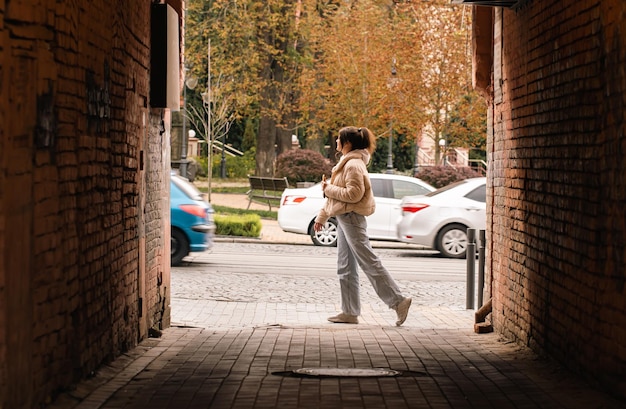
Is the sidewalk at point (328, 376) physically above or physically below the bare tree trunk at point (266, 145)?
below

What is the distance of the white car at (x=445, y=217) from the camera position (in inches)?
811

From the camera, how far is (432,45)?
1422 inches

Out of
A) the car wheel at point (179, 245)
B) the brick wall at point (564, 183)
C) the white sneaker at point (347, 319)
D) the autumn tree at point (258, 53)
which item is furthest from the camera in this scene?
the autumn tree at point (258, 53)

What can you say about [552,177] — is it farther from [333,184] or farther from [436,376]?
[333,184]

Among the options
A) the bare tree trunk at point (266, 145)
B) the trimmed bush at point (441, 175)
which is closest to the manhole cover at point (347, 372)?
the trimmed bush at point (441, 175)

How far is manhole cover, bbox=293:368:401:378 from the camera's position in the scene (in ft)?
25.5

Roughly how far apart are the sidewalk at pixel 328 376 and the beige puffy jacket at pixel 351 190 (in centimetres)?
116

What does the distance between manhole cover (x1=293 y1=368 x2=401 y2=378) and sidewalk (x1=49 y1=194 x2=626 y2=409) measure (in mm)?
50

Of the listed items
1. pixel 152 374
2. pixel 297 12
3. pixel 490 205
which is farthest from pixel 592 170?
pixel 297 12

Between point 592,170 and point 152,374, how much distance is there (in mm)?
3120

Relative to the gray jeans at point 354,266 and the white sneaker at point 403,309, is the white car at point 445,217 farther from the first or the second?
the white sneaker at point 403,309

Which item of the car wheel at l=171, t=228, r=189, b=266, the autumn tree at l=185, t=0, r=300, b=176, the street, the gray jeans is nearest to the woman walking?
the gray jeans

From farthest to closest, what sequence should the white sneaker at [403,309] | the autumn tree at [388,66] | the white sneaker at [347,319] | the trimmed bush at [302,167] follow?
the trimmed bush at [302,167] → the autumn tree at [388,66] → the white sneaker at [347,319] → the white sneaker at [403,309]

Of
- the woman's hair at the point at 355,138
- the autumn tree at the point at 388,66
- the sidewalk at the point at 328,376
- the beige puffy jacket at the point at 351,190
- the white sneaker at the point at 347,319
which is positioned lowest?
the white sneaker at the point at 347,319
